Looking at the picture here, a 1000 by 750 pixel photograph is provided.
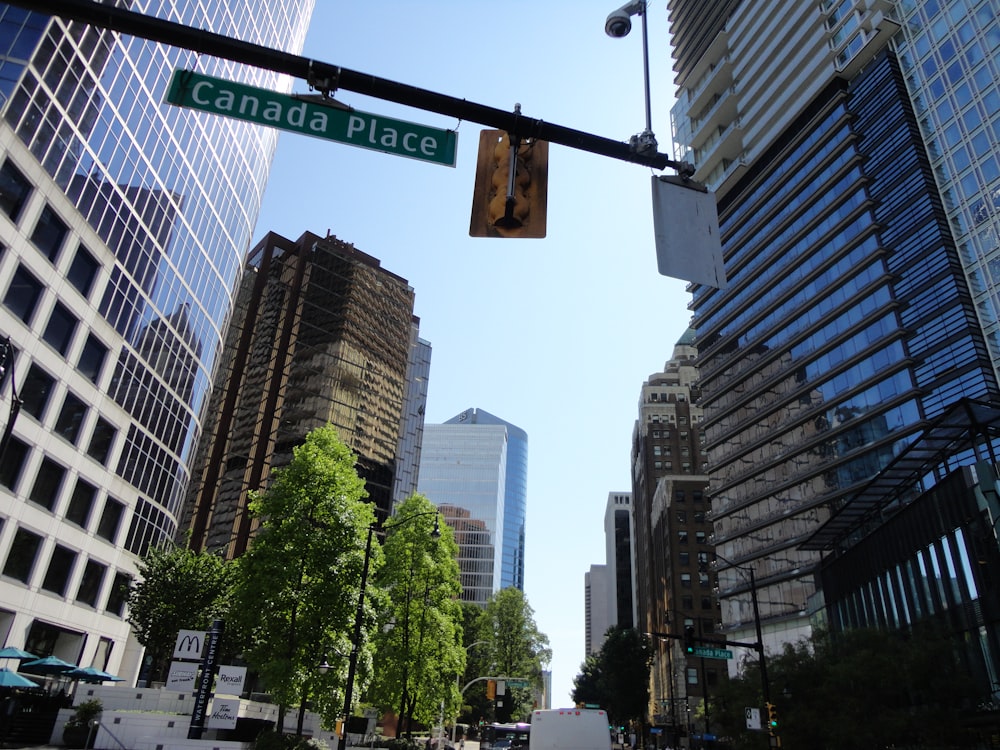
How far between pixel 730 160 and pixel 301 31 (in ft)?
223

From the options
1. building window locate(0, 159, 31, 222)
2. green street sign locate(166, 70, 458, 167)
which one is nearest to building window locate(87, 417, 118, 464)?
building window locate(0, 159, 31, 222)

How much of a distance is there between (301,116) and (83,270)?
132 feet

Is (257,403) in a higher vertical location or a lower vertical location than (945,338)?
higher

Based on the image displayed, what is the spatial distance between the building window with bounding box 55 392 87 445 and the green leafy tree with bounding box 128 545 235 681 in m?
8.89

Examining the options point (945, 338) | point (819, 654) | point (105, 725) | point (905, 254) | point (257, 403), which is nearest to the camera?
point (105, 725)

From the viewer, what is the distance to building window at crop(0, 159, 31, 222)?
33.5 meters

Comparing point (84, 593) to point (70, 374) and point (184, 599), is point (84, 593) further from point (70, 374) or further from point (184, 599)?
point (70, 374)

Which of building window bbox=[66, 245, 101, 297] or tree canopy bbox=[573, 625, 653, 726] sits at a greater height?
building window bbox=[66, 245, 101, 297]

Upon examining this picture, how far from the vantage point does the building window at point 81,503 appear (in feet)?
137

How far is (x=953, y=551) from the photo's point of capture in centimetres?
3180

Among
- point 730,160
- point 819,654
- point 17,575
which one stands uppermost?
point 730,160

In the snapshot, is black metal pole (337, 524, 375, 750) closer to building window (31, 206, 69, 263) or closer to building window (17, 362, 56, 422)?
building window (17, 362, 56, 422)

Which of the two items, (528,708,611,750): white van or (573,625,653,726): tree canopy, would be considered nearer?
(528,708,611,750): white van

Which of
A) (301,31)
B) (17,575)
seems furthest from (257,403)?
(17,575)
